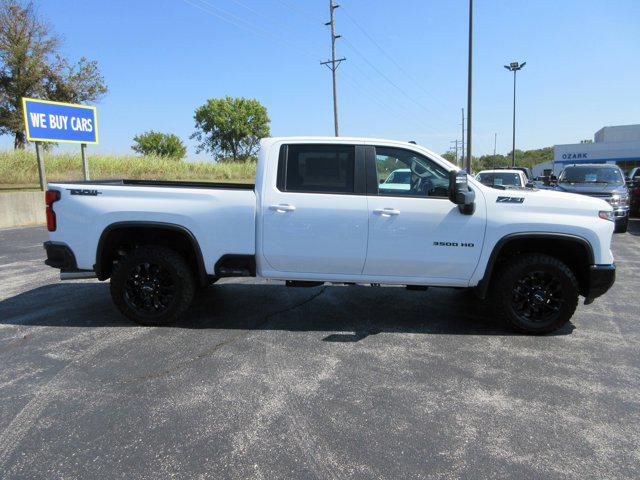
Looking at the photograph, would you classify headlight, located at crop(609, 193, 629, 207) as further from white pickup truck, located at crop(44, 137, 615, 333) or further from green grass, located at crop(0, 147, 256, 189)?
green grass, located at crop(0, 147, 256, 189)

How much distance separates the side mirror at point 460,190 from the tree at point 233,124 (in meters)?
66.5

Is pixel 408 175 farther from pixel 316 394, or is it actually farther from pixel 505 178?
pixel 505 178

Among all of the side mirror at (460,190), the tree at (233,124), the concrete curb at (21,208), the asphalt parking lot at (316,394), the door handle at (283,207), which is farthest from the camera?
the tree at (233,124)

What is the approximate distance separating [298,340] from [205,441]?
69.9 inches

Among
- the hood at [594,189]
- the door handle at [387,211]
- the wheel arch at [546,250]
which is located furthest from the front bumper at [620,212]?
the door handle at [387,211]

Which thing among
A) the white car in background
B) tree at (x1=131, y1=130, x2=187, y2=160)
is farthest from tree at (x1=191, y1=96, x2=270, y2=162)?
the white car in background

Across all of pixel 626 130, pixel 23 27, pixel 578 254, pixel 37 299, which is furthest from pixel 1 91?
→ pixel 626 130

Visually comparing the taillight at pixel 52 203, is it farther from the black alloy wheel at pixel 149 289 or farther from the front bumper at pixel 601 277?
the front bumper at pixel 601 277

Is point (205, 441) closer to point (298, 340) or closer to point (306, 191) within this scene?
point (298, 340)

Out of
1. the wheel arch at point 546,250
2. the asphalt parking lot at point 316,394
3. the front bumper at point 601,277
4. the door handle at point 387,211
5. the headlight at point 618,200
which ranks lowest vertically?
the asphalt parking lot at point 316,394

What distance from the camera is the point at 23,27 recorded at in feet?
89.5

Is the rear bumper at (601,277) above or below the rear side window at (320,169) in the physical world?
below

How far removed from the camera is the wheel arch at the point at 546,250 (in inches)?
175

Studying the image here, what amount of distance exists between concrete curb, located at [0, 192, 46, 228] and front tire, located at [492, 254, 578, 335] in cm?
1403
